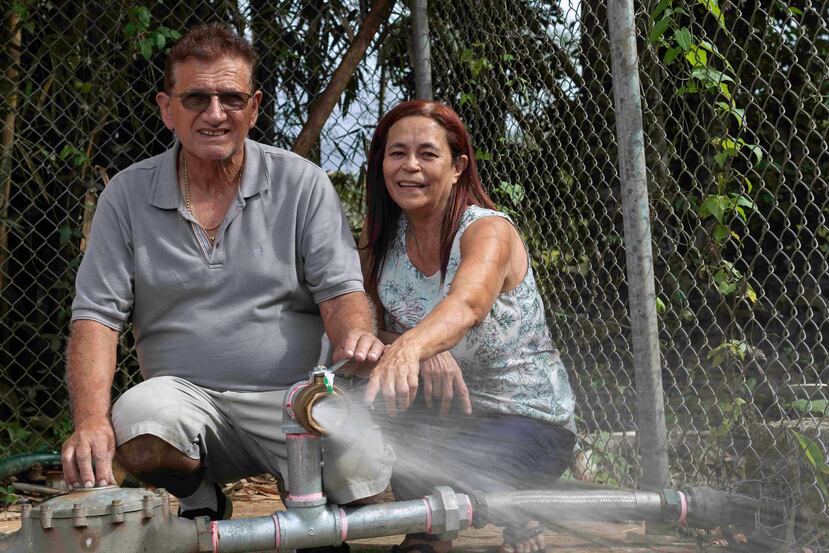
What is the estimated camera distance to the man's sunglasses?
9.45 ft

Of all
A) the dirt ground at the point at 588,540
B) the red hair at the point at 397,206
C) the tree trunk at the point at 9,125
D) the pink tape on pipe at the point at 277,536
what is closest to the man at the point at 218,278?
the red hair at the point at 397,206

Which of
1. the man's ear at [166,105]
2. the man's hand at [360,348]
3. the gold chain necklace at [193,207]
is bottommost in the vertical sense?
the man's hand at [360,348]

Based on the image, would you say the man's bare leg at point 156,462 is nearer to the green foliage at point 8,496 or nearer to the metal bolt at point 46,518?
the metal bolt at point 46,518

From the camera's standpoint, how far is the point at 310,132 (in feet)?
14.9

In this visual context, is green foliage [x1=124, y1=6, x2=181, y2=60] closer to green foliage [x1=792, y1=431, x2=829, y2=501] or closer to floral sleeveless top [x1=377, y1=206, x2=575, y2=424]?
floral sleeveless top [x1=377, y1=206, x2=575, y2=424]

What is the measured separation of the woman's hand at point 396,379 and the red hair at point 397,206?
26.8 inches

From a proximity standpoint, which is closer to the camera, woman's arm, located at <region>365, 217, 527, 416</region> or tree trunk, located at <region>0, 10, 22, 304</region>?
woman's arm, located at <region>365, 217, 527, 416</region>

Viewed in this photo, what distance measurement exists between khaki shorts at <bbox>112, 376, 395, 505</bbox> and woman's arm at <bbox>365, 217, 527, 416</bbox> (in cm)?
24

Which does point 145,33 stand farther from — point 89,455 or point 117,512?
point 117,512

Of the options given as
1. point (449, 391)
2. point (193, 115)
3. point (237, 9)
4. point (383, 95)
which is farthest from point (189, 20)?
point (449, 391)

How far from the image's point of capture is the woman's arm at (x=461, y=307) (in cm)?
225

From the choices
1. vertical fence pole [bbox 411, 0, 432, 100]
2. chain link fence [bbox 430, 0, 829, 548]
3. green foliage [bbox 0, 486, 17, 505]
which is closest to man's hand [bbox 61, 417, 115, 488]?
chain link fence [bbox 430, 0, 829, 548]

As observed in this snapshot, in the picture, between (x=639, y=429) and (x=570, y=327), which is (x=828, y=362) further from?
(x=570, y=327)

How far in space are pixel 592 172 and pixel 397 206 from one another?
3.36 ft
